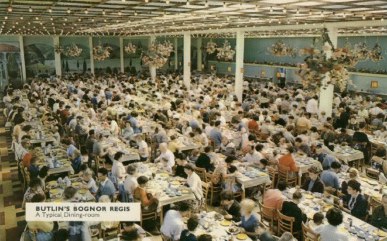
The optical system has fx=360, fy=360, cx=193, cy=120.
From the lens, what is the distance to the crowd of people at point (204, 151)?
6.71 metres

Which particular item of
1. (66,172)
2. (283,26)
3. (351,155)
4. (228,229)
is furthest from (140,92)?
(228,229)

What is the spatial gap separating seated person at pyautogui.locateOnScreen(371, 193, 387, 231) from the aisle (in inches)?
301

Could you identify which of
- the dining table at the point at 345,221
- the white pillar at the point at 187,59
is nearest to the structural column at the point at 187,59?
the white pillar at the point at 187,59

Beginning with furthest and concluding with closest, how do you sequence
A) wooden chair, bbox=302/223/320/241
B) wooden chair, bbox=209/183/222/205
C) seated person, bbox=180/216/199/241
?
1. wooden chair, bbox=209/183/222/205
2. wooden chair, bbox=302/223/320/241
3. seated person, bbox=180/216/199/241

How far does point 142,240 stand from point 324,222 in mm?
3393

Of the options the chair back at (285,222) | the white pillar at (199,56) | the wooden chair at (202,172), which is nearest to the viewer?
the chair back at (285,222)

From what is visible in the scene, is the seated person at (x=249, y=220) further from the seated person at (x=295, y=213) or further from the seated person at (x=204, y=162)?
the seated person at (x=204, y=162)

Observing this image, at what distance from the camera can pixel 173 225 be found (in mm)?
6441

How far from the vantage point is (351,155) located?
10.8 meters

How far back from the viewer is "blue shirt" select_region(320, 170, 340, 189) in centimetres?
847

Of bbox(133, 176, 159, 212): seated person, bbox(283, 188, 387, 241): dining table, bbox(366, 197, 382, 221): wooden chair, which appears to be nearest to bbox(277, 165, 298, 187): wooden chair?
bbox(283, 188, 387, 241): dining table

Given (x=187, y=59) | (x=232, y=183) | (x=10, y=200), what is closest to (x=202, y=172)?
(x=232, y=183)

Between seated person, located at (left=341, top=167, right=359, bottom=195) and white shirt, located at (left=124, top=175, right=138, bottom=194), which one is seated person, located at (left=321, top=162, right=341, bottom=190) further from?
white shirt, located at (left=124, top=175, right=138, bottom=194)

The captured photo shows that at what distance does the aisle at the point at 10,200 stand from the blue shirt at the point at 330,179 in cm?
729
